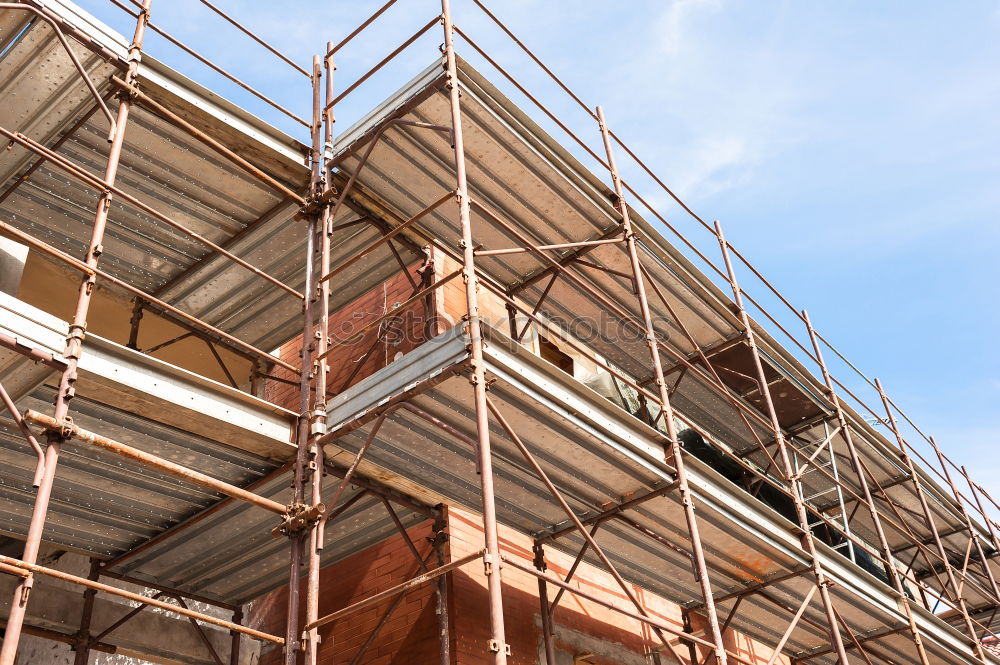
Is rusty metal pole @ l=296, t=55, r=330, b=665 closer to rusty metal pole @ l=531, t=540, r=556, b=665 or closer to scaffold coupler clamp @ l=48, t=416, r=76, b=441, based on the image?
scaffold coupler clamp @ l=48, t=416, r=76, b=441

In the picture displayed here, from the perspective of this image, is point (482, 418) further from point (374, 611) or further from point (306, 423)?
point (374, 611)

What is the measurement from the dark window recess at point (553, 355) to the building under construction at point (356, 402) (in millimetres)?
46

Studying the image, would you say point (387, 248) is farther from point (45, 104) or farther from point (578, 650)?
point (578, 650)

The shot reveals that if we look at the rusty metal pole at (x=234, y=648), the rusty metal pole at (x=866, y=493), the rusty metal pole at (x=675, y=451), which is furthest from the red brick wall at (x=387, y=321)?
the rusty metal pole at (x=866, y=493)

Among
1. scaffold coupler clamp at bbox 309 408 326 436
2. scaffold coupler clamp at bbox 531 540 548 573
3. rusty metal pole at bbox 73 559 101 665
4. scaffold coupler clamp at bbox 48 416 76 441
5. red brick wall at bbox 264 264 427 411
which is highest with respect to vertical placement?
red brick wall at bbox 264 264 427 411

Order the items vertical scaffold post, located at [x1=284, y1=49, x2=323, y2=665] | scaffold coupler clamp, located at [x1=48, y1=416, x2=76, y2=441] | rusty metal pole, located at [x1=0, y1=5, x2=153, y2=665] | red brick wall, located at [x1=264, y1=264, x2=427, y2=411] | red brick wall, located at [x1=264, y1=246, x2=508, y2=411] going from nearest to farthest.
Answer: rusty metal pole, located at [x1=0, y1=5, x2=153, y2=665] < scaffold coupler clamp, located at [x1=48, y1=416, x2=76, y2=441] < vertical scaffold post, located at [x1=284, y1=49, x2=323, y2=665] < red brick wall, located at [x1=264, y1=246, x2=508, y2=411] < red brick wall, located at [x1=264, y1=264, x2=427, y2=411]

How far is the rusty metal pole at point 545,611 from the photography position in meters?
9.63

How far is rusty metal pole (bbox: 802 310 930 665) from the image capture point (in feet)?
38.9

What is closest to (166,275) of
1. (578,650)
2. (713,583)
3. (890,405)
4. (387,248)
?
(387,248)

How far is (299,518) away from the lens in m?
7.65

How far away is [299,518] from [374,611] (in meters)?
2.60

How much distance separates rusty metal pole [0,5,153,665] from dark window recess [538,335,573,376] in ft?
19.5

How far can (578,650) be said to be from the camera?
10.3 metres

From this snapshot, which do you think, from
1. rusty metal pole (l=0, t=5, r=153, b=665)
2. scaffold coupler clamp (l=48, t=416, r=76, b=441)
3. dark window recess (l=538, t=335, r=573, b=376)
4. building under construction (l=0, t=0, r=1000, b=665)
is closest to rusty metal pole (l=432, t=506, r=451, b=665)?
building under construction (l=0, t=0, r=1000, b=665)
